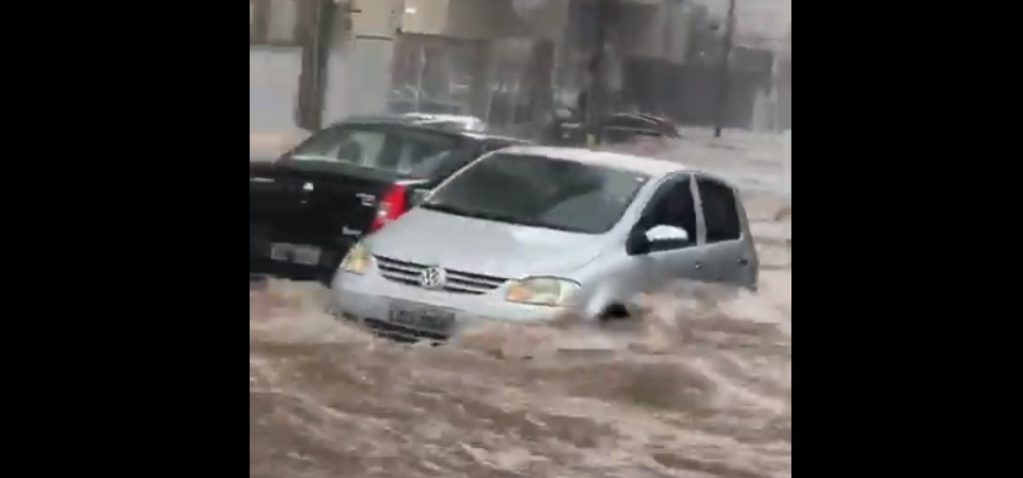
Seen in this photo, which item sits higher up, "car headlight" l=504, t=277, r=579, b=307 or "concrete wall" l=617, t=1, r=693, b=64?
"concrete wall" l=617, t=1, r=693, b=64

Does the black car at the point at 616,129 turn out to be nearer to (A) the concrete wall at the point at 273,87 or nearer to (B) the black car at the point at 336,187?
(B) the black car at the point at 336,187

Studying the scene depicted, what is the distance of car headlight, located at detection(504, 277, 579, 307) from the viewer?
2.28 meters

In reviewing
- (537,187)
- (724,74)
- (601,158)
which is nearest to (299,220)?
(537,187)

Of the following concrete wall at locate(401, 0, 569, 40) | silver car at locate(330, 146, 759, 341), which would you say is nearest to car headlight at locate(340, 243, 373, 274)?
silver car at locate(330, 146, 759, 341)

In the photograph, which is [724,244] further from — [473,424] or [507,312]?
[473,424]

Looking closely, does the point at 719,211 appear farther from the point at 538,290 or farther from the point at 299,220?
the point at 299,220

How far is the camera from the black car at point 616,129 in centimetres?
231

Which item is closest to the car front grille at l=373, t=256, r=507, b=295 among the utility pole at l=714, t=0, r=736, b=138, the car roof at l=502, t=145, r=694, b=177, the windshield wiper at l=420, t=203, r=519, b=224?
the windshield wiper at l=420, t=203, r=519, b=224

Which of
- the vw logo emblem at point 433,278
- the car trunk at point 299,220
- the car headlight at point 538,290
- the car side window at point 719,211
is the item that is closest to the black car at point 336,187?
the car trunk at point 299,220

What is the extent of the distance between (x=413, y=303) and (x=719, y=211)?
0.71 m

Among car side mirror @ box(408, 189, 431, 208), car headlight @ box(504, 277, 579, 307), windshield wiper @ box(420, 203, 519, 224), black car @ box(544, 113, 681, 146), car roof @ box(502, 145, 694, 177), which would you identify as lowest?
car headlight @ box(504, 277, 579, 307)

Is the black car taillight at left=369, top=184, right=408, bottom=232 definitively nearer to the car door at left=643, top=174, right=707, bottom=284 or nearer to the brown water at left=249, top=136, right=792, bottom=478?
the brown water at left=249, top=136, right=792, bottom=478

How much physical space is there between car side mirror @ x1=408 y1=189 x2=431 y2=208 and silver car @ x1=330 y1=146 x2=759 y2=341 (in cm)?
2
